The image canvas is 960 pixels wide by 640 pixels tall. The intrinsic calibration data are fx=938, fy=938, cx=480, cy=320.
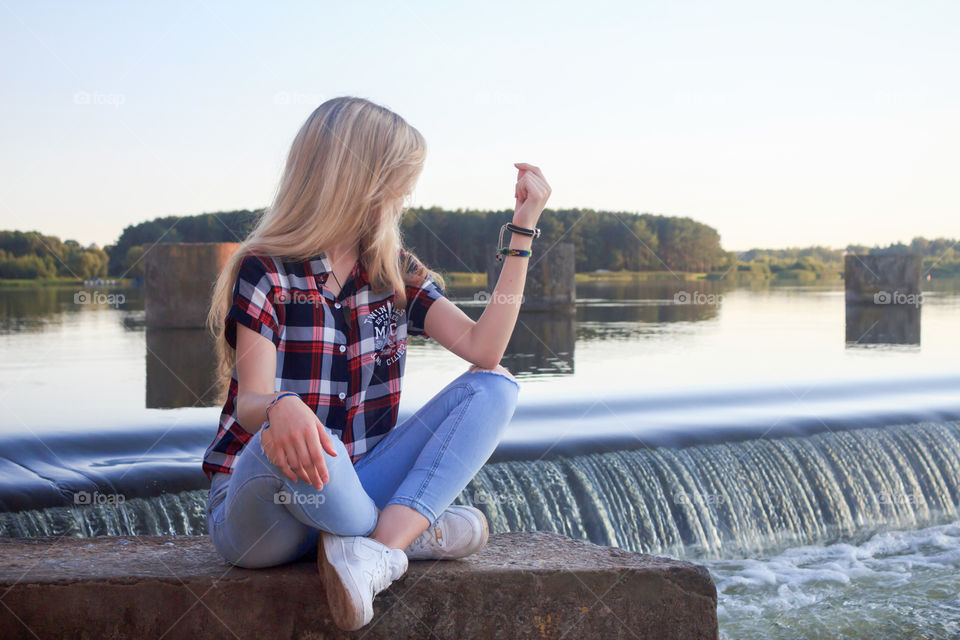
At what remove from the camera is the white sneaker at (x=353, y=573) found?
218 cm

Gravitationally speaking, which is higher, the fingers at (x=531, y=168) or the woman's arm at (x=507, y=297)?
the fingers at (x=531, y=168)

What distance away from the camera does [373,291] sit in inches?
103

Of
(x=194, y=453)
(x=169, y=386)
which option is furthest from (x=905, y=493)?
(x=169, y=386)

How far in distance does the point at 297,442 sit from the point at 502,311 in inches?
33.2

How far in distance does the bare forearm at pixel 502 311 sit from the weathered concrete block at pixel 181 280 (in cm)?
1101

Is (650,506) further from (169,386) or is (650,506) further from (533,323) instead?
(533,323)

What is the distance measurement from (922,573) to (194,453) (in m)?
4.08
